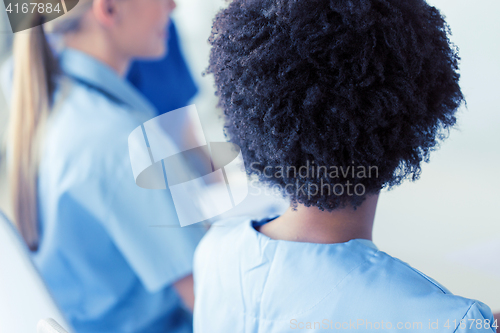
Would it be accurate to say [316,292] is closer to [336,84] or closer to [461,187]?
[336,84]

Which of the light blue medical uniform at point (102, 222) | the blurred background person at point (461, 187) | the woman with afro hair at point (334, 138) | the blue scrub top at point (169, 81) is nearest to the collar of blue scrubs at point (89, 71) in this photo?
the light blue medical uniform at point (102, 222)

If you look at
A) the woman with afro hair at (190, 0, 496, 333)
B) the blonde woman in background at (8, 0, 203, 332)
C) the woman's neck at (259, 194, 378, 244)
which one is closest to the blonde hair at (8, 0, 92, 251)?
the blonde woman in background at (8, 0, 203, 332)

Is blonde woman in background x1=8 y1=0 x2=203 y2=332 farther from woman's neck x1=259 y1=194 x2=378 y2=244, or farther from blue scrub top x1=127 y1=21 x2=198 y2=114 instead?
woman's neck x1=259 y1=194 x2=378 y2=244

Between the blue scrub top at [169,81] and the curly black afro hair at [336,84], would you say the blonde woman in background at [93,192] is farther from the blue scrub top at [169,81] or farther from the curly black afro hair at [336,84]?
the curly black afro hair at [336,84]

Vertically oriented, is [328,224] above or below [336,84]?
below

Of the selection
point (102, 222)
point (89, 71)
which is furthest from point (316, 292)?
point (89, 71)

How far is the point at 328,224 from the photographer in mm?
473

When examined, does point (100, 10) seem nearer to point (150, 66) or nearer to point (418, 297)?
point (150, 66)

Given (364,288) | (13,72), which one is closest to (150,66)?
(13,72)

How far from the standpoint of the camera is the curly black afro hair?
0.37 meters

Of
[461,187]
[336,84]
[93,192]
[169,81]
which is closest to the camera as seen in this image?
[336,84]

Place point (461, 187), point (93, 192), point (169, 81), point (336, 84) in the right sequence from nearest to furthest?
point (336, 84)
point (93, 192)
point (461, 187)
point (169, 81)

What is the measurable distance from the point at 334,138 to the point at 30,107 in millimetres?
755

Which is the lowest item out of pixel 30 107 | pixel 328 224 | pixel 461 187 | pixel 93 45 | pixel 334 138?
pixel 461 187
